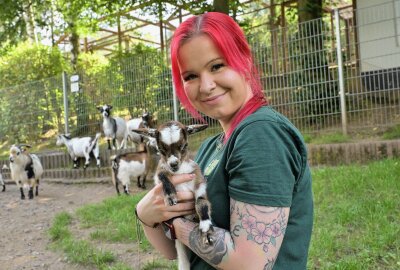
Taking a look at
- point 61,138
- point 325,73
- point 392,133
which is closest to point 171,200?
point 392,133

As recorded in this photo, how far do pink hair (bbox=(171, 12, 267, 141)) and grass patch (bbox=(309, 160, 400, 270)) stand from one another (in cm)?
240

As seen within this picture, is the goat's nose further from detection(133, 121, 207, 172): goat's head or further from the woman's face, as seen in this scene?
the woman's face

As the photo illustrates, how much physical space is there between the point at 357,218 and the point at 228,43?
3410 millimetres

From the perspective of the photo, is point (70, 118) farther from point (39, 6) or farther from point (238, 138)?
point (238, 138)

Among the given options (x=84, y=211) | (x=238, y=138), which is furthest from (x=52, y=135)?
(x=238, y=138)

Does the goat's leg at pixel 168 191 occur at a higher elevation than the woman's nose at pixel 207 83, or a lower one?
lower

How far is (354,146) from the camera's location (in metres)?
6.60

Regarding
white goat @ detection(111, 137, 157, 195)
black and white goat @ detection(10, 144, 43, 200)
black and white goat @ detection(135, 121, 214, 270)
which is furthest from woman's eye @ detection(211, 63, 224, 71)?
black and white goat @ detection(10, 144, 43, 200)

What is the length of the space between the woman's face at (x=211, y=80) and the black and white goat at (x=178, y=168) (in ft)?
0.82

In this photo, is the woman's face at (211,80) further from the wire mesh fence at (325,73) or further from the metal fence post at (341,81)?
the metal fence post at (341,81)

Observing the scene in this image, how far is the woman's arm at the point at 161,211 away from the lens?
1642 mm

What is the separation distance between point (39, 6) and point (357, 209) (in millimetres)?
12841

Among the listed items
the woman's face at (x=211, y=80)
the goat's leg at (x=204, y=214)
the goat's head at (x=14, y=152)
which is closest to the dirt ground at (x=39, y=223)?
the goat's head at (x=14, y=152)

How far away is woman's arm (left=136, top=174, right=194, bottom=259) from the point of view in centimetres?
164
